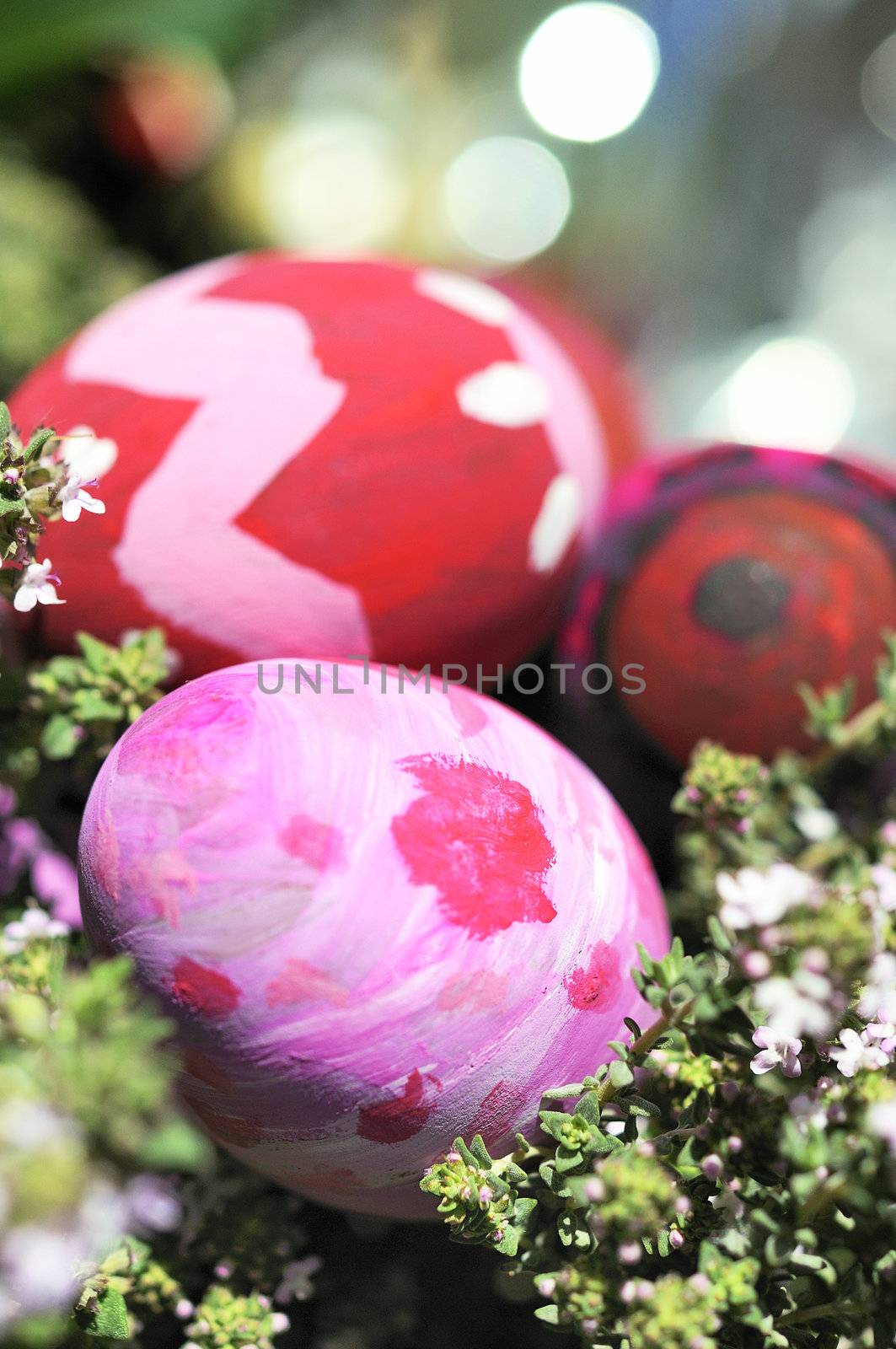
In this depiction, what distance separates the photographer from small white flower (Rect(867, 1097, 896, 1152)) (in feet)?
1.27

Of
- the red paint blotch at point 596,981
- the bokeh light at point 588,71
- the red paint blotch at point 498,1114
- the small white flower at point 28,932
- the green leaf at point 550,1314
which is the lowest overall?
the green leaf at point 550,1314

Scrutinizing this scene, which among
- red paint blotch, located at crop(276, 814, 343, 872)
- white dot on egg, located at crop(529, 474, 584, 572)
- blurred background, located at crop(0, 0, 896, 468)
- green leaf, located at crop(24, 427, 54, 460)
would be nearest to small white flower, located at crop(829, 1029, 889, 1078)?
red paint blotch, located at crop(276, 814, 343, 872)

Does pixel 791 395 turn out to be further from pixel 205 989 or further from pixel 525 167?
pixel 205 989

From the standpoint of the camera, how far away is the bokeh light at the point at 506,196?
1.17 meters

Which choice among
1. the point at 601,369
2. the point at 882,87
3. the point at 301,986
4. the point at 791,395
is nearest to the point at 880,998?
the point at 301,986

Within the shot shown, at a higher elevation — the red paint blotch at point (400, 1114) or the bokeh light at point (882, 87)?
the bokeh light at point (882, 87)

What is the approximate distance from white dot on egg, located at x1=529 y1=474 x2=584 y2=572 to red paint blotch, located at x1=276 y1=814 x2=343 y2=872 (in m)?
0.28

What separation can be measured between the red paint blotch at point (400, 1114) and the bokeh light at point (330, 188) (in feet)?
2.96

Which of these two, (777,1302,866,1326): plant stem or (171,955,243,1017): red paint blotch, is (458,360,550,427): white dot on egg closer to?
(171,955,243,1017): red paint blotch

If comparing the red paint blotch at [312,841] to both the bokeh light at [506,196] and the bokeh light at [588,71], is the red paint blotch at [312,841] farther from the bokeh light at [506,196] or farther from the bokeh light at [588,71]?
the bokeh light at [588,71]

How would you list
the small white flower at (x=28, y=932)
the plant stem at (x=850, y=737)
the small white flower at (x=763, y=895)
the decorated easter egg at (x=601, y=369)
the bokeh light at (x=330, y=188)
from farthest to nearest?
1. the bokeh light at (x=330, y=188)
2. the decorated easter egg at (x=601, y=369)
3. the plant stem at (x=850, y=737)
4. the small white flower at (x=28, y=932)
5. the small white flower at (x=763, y=895)

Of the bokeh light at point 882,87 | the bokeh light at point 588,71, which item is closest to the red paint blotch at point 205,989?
the bokeh light at point 588,71

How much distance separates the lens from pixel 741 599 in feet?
2.30

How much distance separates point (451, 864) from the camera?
1.56ft
